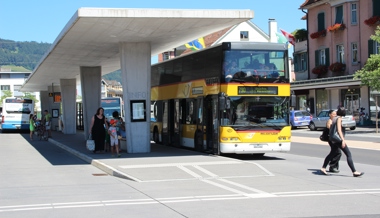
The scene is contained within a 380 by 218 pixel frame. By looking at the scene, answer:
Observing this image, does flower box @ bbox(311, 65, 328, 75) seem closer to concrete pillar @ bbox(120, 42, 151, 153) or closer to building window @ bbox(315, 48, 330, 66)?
building window @ bbox(315, 48, 330, 66)

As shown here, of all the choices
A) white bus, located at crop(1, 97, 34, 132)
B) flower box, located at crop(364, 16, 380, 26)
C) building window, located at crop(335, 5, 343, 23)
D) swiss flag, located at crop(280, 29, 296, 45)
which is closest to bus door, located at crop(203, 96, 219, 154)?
flower box, located at crop(364, 16, 380, 26)

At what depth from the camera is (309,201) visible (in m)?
10.8

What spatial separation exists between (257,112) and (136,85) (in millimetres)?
4983

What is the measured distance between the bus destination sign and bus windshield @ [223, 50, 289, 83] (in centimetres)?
23

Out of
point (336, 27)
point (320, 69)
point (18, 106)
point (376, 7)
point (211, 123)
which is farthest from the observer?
point (18, 106)

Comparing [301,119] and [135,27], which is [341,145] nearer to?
[135,27]

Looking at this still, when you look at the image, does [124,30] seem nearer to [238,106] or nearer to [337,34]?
[238,106]

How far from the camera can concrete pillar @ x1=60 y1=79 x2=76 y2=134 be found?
145 ft

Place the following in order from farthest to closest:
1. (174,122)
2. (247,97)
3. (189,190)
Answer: (174,122), (247,97), (189,190)

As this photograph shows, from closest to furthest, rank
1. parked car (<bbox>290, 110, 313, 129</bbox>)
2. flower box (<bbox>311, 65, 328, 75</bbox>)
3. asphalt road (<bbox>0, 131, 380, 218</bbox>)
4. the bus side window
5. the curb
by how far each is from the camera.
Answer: asphalt road (<bbox>0, 131, 380, 218</bbox>)
the curb
the bus side window
parked car (<bbox>290, 110, 313, 129</bbox>)
flower box (<bbox>311, 65, 328, 75</bbox>)

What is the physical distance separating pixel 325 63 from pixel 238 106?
108 ft

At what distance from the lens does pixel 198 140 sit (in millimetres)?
21797

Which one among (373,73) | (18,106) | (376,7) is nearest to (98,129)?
(373,73)

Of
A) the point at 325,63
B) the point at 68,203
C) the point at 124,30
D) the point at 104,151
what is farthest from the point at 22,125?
the point at 68,203
